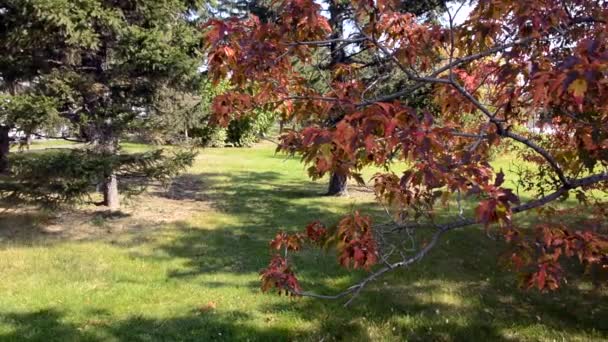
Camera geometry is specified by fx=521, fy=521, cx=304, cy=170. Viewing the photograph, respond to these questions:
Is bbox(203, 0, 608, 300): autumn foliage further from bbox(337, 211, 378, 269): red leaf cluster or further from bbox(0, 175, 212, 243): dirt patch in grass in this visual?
bbox(0, 175, 212, 243): dirt patch in grass

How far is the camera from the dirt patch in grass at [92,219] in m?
7.71

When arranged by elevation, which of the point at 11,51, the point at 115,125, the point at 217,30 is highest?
the point at 11,51

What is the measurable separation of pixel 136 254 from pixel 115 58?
10.6 feet

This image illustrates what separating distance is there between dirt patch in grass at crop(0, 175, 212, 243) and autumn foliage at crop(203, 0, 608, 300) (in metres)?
5.28

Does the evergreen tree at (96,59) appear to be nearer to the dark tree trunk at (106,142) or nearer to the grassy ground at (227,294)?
the dark tree trunk at (106,142)

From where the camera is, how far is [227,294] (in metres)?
5.29

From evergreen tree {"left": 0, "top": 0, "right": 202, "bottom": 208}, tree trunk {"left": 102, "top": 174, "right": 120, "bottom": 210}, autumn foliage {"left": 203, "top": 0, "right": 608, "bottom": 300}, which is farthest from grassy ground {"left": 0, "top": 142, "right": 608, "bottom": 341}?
autumn foliage {"left": 203, "top": 0, "right": 608, "bottom": 300}

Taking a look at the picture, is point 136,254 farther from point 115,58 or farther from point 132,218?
point 115,58

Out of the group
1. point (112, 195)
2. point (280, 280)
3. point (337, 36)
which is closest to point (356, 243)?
point (280, 280)

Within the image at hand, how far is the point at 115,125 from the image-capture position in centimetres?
775

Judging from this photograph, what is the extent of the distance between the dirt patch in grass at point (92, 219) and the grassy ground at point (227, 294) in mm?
45

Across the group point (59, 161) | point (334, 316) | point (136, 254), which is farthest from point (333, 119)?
point (59, 161)

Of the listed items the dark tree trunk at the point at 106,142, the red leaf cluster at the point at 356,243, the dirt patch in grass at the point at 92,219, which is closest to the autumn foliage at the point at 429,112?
the red leaf cluster at the point at 356,243

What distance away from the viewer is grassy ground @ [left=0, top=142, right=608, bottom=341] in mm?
4445
